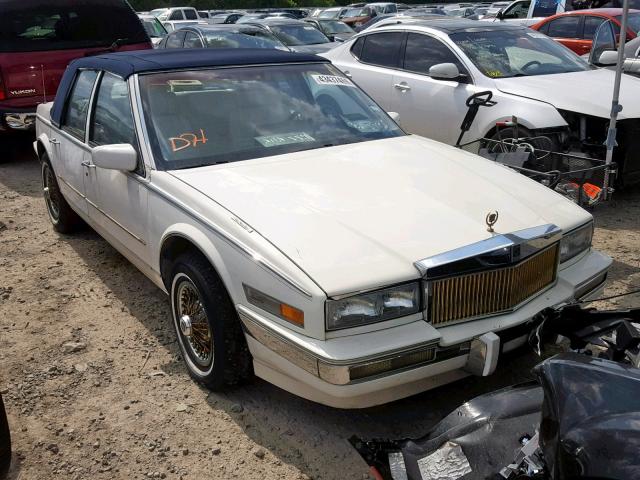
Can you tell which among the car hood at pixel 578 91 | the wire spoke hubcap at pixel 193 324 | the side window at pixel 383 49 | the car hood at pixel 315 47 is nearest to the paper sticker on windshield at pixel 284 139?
the wire spoke hubcap at pixel 193 324

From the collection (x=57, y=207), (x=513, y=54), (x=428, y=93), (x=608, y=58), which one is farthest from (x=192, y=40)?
(x=608, y=58)

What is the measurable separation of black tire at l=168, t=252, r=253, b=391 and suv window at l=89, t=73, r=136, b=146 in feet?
A: 3.23

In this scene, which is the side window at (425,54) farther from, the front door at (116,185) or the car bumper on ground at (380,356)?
the car bumper on ground at (380,356)

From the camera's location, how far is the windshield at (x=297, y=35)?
12.9 m

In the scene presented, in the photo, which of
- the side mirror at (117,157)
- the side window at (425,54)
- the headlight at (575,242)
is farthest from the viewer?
the side window at (425,54)

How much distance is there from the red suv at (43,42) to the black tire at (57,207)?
6.44 ft

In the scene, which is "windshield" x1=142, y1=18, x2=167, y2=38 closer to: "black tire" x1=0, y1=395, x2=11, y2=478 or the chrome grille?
"black tire" x1=0, y1=395, x2=11, y2=478

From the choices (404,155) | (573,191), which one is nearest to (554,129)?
(573,191)

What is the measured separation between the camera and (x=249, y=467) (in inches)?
115

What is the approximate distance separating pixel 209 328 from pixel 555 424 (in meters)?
1.85

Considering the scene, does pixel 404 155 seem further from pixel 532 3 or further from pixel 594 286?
pixel 532 3

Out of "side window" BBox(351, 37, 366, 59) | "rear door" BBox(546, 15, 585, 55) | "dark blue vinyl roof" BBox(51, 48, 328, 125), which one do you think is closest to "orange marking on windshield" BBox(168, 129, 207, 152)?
"dark blue vinyl roof" BBox(51, 48, 328, 125)

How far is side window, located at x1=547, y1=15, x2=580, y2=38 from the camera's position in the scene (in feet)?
37.2

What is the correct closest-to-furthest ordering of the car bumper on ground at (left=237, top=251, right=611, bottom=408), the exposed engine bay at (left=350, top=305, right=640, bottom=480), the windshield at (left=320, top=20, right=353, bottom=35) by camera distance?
1. the exposed engine bay at (left=350, top=305, right=640, bottom=480)
2. the car bumper on ground at (left=237, top=251, right=611, bottom=408)
3. the windshield at (left=320, top=20, right=353, bottom=35)
